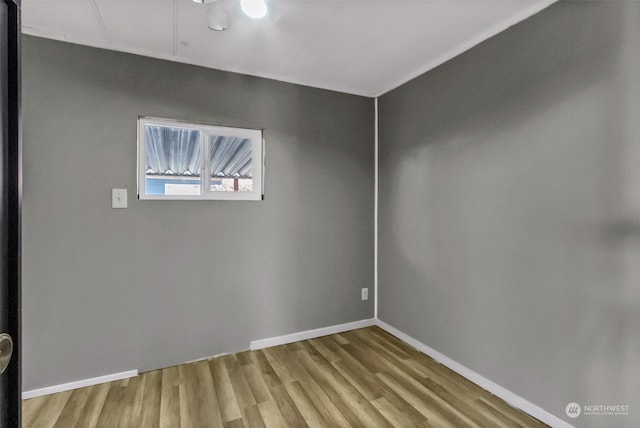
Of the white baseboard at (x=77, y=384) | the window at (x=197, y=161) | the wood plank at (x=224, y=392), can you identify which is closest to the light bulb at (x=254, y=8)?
the window at (x=197, y=161)

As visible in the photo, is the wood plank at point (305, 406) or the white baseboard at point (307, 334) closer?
the wood plank at point (305, 406)

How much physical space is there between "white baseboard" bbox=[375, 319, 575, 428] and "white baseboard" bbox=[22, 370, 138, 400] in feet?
7.39

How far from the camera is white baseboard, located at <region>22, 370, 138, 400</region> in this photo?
1976 mm

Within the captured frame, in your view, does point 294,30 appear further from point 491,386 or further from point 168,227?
point 491,386

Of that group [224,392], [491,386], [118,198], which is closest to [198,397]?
[224,392]

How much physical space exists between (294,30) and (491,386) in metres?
2.72

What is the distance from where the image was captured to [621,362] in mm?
1471

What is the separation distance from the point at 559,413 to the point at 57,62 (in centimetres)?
378

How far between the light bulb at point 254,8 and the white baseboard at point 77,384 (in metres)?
2.56

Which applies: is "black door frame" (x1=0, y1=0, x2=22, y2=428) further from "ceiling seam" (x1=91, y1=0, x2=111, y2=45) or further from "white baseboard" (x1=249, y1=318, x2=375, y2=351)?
"white baseboard" (x1=249, y1=318, x2=375, y2=351)

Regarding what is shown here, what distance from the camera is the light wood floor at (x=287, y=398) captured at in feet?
5.80

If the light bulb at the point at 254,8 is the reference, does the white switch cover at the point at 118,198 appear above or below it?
below

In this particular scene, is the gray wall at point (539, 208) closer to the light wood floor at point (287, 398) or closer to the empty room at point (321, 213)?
the empty room at point (321, 213)

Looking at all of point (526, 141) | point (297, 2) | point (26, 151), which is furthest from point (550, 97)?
point (26, 151)
